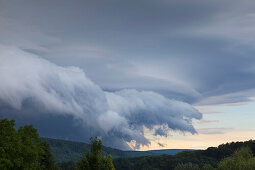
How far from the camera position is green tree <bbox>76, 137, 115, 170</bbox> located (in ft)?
132

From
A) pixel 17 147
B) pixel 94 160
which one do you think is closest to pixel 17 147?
pixel 17 147

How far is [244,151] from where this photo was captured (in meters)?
126

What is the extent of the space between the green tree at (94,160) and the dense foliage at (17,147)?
90.9 ft

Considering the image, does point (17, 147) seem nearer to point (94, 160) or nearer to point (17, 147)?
point (17, 147)

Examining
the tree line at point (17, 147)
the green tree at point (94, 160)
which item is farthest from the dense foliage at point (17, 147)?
the green tree at point (94, 160)

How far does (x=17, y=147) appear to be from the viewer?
68000mm

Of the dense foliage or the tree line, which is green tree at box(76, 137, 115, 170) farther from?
the dense foliage

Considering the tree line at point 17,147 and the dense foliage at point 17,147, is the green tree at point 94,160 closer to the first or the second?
the tree line at point 17,147

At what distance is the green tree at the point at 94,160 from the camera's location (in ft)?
132

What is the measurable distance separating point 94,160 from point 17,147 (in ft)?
112

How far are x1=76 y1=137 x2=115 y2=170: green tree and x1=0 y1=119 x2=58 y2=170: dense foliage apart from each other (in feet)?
90.9

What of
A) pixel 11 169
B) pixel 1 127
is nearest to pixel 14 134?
pixel 1 127

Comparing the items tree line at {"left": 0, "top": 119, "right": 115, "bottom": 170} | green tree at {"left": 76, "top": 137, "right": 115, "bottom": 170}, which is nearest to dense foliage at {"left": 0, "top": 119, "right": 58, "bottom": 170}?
tree line at {"left": 0, "top": 119, "right": 115, "bottom": 170}

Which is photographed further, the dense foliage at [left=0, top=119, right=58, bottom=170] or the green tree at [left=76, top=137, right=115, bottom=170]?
the dense foliage at [left=0, top=119, right=58, bottom=170]
